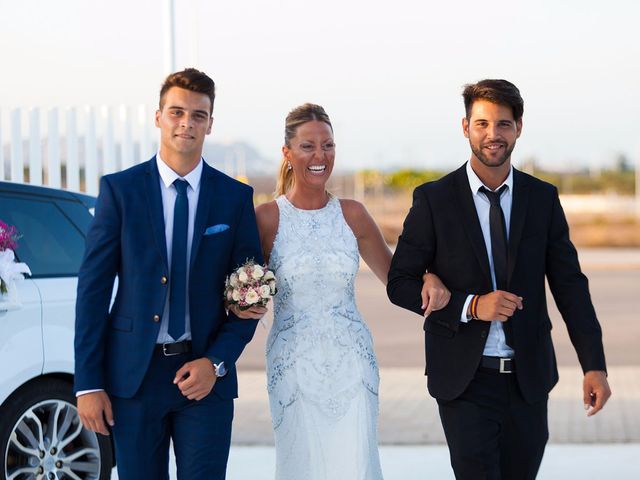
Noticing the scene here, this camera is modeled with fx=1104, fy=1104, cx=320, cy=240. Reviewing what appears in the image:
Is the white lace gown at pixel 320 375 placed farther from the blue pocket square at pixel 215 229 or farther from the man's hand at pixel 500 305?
the man's hand at pixel 500 305

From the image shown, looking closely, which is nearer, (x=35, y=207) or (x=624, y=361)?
(x=35, y=207)

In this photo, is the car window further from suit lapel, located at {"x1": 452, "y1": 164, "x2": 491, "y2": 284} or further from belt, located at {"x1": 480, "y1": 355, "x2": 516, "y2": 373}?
belt, located at {"x1": 480, "y1": 355, "x2": 516, "y2": 373}

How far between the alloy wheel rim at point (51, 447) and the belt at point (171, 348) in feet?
6.27

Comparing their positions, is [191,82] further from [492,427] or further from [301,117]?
[492,427]

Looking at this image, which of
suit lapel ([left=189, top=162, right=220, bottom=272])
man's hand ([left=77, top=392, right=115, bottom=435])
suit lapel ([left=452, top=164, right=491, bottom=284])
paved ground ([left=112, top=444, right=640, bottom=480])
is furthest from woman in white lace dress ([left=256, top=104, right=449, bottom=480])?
paved ground ([left=112, top=444, right=640, bottom=480])

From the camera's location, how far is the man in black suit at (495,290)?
4.29 meters

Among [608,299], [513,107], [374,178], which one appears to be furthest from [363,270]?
[374,178]

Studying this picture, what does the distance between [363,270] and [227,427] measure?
24.2 metres

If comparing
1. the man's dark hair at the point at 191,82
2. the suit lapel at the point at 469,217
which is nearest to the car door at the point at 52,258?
the man's dark hair at the point at 191,82

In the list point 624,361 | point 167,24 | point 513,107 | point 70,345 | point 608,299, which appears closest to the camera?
point 513,107

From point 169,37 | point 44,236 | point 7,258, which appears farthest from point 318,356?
point 169,37

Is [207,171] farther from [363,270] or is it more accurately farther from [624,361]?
[363,270]

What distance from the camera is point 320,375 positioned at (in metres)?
4.96

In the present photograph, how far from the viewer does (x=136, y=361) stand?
397cm
